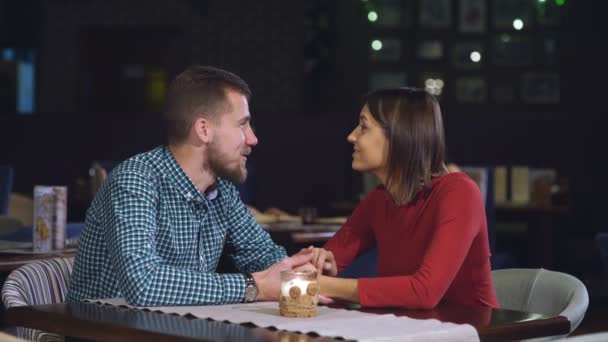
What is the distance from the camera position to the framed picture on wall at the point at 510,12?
9.30 m

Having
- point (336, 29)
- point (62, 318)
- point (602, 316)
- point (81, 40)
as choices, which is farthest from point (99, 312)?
point (81, 40)

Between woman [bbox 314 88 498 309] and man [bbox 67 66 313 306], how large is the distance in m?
0.23

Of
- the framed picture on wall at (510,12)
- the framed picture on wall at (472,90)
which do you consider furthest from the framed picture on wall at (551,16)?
the framed picture on wall at (472,90)

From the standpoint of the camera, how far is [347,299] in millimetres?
2225

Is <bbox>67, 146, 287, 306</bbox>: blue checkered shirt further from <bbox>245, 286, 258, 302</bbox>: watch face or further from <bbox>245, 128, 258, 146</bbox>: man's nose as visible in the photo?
<bbox>245, 128, 258, 146</bbox>: man's nose

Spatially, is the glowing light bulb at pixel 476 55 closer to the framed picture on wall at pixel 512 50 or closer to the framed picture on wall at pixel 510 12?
the framed picture on wall at pixel 512 50

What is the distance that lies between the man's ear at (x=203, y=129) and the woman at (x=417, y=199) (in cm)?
35

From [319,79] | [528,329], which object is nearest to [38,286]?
[528,329]

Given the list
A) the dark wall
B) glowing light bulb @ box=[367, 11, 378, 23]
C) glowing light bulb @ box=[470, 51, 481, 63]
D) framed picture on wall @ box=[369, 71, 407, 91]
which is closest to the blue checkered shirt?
the dark wall

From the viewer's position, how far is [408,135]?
2430 mm

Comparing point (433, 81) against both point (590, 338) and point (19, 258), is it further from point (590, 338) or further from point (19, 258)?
point (590, 338)

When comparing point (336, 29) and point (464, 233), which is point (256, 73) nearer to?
point (336, 29)

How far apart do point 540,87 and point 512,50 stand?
1.39 feet

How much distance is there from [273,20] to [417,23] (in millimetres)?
1376
